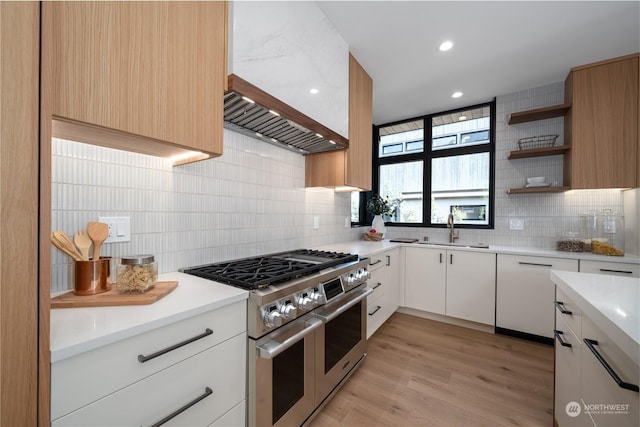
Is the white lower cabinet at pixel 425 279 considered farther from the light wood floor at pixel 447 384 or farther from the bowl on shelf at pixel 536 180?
the bowl on shelf at pixel 536 180

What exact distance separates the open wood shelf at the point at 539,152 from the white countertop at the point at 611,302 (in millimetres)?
1740

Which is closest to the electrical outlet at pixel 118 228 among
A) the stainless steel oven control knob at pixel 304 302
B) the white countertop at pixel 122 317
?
the white countertop at pixel 122 317

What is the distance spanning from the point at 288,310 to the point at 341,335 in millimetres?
666

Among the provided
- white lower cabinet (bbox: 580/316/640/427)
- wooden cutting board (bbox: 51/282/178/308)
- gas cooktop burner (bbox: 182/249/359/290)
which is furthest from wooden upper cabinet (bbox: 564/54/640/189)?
wooden cutting board (bbox: 51/282/178/308)

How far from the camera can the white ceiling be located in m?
1.72

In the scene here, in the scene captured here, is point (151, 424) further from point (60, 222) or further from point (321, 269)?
point (321, 269)

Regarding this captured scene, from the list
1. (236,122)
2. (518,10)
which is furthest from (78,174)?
(518,10)

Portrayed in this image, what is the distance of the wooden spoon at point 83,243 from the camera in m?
1.01

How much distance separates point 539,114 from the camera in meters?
2.63

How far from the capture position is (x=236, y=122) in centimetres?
155

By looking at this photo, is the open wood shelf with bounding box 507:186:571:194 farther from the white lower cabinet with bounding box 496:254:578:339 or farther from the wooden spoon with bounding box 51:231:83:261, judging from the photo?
the wooden spoon with bounding box 51:231:83:261

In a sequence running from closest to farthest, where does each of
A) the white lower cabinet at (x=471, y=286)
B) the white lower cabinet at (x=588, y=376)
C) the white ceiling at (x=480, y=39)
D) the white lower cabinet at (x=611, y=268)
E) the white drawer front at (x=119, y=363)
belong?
the white drawer front at (x=119, y=363) < the white lower cabinet at (x=588, y=376) < the white ceiling at (x=480, y=39) < the white lower cabinet at (x=611, y=268) < the white lower cabinet at (x=471, y=286)

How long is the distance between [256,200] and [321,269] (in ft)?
2.41

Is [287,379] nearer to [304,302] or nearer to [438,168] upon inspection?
[304,302]
